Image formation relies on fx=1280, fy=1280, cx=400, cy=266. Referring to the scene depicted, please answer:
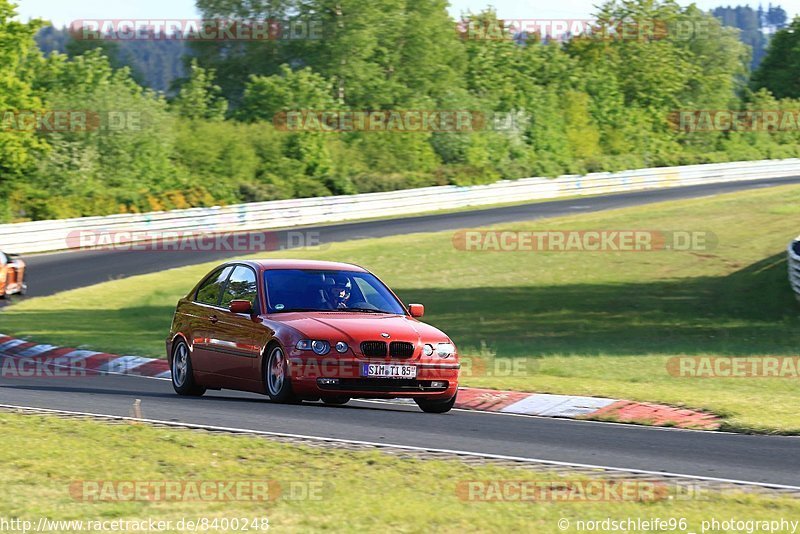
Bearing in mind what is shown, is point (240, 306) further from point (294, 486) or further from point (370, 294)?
point (294, 486)

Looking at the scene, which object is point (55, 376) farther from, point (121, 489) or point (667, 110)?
point (667, 110)

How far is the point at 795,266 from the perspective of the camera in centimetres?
2217

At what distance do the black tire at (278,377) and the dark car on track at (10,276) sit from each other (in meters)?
15.8

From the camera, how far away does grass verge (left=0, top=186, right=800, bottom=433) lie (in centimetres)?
1569

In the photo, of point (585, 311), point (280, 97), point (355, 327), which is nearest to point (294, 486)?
point (355, 327)

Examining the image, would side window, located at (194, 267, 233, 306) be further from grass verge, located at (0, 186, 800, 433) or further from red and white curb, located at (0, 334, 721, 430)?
grass verge, located at (0, 186, 800, 433)

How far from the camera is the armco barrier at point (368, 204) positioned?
35.9 metres

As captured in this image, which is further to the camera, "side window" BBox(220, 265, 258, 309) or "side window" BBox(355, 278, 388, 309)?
"side window" BBox(355, 278, 388, 309)

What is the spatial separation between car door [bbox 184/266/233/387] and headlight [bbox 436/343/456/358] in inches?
91.0

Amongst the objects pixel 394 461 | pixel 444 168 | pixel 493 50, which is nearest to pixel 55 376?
pixel 394 461

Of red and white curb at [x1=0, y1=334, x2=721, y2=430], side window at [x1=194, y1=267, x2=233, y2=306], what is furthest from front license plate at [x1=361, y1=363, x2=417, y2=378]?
side window at [x1=194, y1=267, x2=233, y2=306]

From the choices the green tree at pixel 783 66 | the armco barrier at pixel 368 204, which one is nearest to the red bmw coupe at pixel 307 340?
the armco barrier at pixel 368 204

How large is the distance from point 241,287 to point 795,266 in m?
12.7

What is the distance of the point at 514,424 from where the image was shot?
1112 cm
